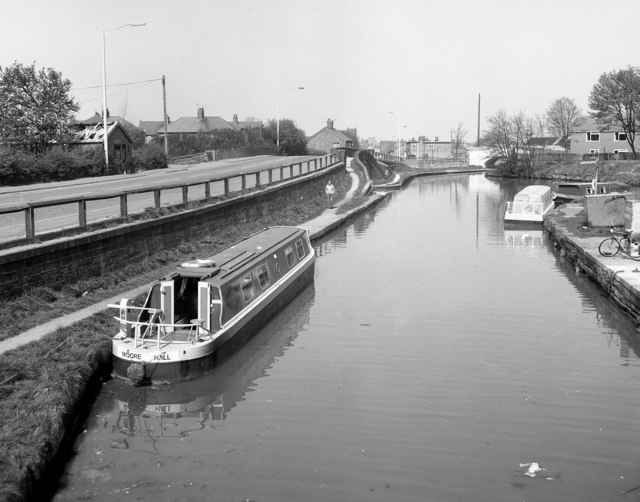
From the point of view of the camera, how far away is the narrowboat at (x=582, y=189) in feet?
127

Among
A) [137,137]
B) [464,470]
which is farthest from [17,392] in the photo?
A: [137,137]

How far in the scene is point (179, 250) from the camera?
71.5ft

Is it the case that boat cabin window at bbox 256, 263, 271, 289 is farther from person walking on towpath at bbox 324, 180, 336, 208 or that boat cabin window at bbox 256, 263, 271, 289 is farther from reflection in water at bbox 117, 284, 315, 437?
person walking on towpath at bbox 324, 180, 336, 208

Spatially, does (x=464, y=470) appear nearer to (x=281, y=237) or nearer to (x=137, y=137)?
(x=281, y=237)

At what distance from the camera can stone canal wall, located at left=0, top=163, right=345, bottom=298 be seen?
47.1ft

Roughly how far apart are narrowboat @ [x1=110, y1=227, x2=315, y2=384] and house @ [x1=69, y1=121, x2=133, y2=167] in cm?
2960

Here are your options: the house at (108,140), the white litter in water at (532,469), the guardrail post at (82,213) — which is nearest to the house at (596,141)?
the house at (108,140)

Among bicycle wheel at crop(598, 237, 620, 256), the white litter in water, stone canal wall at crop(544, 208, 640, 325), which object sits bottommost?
the white litter in water

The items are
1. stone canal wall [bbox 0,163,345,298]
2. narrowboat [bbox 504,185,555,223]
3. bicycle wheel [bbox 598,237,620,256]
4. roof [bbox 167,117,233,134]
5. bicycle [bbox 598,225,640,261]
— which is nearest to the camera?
stone canal wall [bbox 0,163,345,298]

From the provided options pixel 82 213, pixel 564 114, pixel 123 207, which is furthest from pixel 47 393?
pixel 564 114

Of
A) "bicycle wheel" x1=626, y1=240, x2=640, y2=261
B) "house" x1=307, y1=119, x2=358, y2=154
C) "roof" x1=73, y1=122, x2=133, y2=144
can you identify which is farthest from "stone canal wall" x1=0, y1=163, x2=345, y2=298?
"house" x1=307, y1=119, x2=358, y2=154

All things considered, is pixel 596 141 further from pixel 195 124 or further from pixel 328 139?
pixel 195 124

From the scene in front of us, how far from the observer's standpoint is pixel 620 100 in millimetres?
74438

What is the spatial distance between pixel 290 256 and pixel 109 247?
4.73 metres
